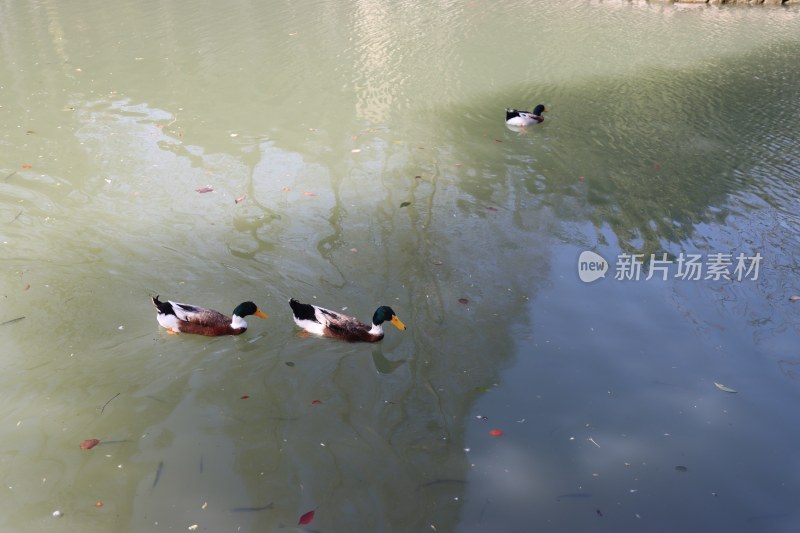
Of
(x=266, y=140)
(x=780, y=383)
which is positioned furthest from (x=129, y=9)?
(x=780, y=383)

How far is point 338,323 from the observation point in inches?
215

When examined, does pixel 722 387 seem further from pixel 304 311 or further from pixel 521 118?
pixel 521 118

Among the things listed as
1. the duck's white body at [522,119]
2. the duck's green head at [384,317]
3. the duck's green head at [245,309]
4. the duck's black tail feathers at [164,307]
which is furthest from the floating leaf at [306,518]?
the duck's white body at [522,119]

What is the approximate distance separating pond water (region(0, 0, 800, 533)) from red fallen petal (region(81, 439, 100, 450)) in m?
0.04

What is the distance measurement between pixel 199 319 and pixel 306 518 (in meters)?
1.91

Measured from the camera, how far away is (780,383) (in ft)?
17.6

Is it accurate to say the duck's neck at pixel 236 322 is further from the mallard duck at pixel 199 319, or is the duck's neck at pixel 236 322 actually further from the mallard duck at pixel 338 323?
the mallard duck at pixel 338 323

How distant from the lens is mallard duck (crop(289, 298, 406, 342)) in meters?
5.44

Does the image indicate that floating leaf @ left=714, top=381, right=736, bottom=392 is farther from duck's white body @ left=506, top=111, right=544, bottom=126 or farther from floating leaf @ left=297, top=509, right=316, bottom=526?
duck's white body @ left=506, top=111, right=544, bottom=126

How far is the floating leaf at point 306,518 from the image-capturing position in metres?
4.06

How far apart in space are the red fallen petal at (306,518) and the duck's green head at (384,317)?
5.62 feet

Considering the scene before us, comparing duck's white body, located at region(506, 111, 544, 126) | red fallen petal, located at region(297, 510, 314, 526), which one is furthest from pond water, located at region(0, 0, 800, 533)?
duck's white body, located at region(506, 111, 544, 126)

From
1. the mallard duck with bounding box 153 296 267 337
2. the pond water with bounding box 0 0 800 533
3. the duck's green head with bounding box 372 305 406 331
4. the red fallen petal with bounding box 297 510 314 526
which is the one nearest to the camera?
the red fallen petal with bounding box 297 510 314 526

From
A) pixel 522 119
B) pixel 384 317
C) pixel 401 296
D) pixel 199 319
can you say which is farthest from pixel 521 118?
pixel 199 319
